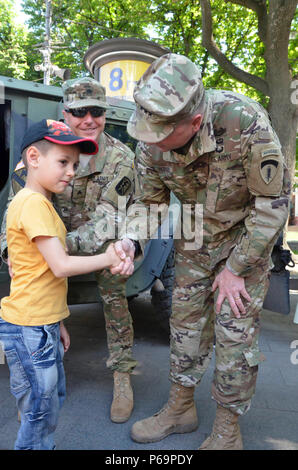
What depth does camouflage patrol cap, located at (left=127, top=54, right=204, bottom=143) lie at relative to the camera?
1567mm

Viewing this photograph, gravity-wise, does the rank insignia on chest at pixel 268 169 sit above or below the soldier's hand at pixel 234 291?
above

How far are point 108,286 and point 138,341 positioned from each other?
4.66 ft

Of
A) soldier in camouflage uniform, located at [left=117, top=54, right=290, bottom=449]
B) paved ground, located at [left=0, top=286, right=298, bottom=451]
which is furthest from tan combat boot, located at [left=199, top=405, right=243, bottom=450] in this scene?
paved ground, located at [left=0, top=286, right=298, bottom=451]

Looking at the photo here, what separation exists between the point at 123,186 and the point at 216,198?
0.74 m

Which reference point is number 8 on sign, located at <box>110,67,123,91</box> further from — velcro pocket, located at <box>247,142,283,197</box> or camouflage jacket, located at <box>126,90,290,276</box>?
velcro pocket, located at <box>247,142,283,197</box>

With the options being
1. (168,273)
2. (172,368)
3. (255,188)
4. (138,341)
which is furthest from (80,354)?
(255,188)

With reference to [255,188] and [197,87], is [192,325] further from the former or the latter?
[197,87]

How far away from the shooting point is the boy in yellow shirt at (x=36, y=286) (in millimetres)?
1576

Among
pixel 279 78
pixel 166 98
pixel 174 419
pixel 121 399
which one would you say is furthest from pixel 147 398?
pixel 279 78

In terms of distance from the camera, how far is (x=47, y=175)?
1610 millimetres

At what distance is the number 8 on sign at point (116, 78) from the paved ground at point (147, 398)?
401cm

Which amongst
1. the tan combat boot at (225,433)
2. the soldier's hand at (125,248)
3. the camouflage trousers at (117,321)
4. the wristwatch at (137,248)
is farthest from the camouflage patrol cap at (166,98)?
the tan combat boot at (225,433)

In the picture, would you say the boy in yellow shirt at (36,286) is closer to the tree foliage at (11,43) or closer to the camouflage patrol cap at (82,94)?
the camouflage patrol cap at (82,94)

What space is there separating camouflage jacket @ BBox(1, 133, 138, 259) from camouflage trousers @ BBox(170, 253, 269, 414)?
1.63 ft
